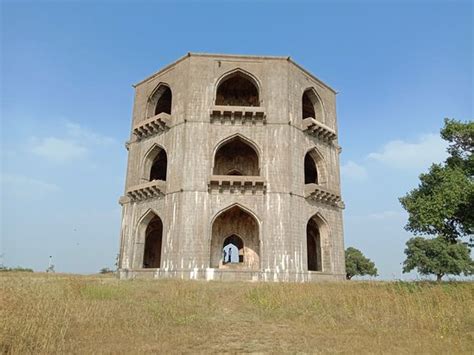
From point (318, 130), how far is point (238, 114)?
242 inches

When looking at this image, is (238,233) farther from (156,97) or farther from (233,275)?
(156,97)

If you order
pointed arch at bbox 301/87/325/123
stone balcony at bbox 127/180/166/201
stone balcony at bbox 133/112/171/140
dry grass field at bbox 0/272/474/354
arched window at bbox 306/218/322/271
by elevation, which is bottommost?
dry grass field at bbox 0/272/474/354

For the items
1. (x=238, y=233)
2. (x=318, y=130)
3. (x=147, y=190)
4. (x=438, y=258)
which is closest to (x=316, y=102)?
(x=318, y=130)

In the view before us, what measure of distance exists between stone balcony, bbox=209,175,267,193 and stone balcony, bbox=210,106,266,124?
4.02 meters

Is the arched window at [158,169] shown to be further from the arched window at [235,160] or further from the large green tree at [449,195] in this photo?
the large green tree at [449,195]

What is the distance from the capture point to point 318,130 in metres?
26.0

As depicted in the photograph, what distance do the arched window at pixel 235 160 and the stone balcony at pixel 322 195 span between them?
5201 millimetres

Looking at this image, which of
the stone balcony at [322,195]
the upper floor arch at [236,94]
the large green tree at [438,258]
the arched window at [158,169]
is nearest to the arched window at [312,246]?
the stone balcony at [322,195]

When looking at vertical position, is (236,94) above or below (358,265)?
above

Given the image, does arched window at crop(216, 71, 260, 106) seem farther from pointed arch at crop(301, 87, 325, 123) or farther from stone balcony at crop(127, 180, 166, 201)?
stone balcony at crop(127, 180, 166, 201)

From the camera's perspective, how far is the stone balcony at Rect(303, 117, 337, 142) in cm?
2483

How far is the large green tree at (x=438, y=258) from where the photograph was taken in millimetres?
44812

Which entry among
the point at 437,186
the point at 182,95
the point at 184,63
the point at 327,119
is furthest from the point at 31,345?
the point at 327,119

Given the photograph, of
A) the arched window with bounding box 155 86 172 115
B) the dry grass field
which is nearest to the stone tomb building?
the arched window with bounding box 155 86 172 115
